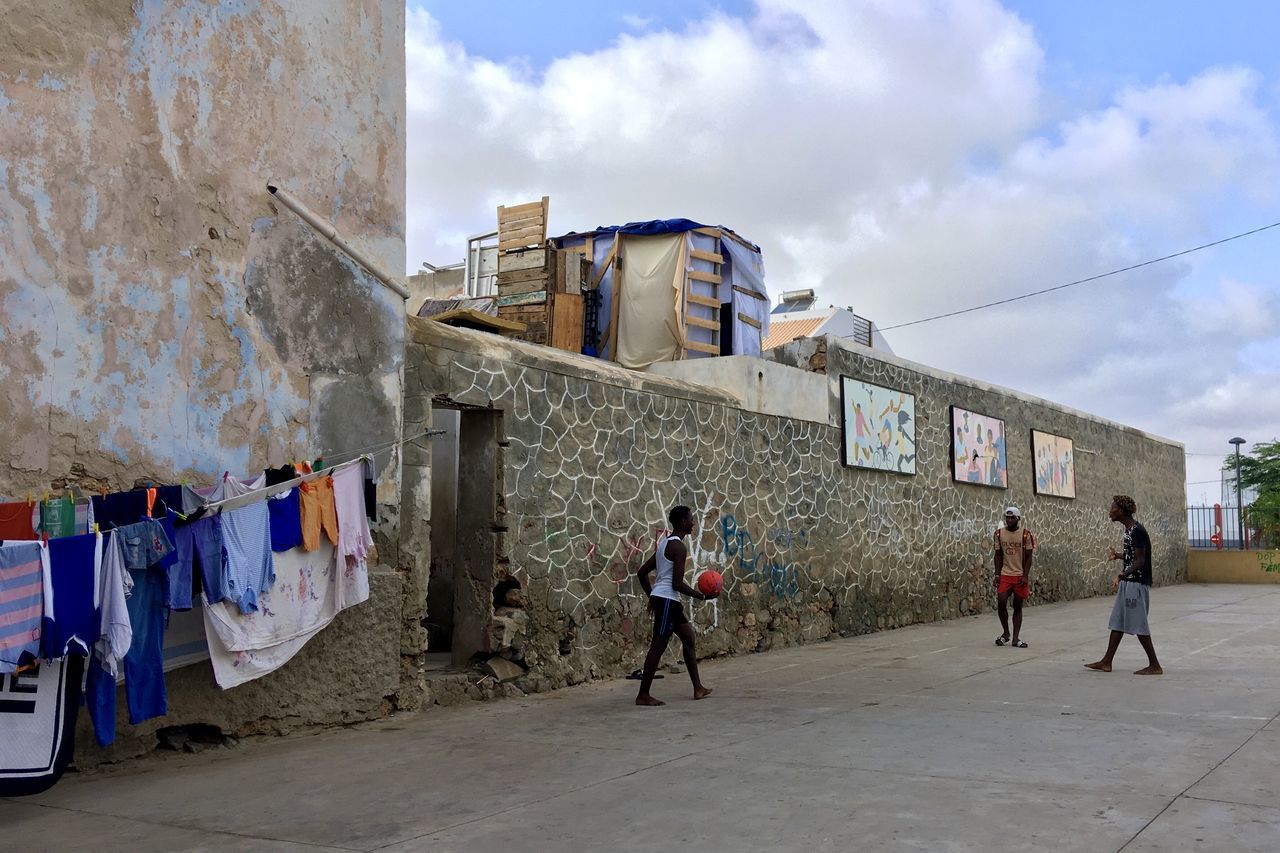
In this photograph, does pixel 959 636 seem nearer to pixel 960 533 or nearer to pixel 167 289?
pixel 960 533

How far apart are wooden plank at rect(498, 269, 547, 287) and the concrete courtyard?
21.8 ft

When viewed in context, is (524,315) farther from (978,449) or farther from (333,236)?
(978,449)

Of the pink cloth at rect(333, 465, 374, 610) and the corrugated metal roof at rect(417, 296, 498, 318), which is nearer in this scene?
the pink cloth at rect(333, 465, 374, 610)

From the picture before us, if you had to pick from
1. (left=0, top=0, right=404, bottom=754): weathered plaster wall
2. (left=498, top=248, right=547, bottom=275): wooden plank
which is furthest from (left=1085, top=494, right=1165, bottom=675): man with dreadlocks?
(left=498, top=248, right=547, bottom=275): wooden plank

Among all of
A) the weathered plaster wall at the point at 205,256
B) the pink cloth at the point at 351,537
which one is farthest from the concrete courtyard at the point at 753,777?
the weathered plaster wall at the point at 205,256

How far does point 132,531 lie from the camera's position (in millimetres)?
6566

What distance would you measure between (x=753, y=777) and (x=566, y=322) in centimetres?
941

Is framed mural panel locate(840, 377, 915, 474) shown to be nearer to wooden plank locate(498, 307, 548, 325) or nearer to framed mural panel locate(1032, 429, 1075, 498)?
wooden plank locate(498, 307, 548, 325)

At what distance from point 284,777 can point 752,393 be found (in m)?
8.25

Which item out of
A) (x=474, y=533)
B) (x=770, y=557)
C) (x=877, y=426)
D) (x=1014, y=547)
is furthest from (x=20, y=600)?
(x=877, y=426)

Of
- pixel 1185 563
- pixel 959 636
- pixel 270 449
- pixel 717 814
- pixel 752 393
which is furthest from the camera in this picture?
pixel 1185 563

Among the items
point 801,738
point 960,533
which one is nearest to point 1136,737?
point 801,738

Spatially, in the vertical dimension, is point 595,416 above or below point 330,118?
below

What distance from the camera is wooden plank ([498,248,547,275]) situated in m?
15.0
